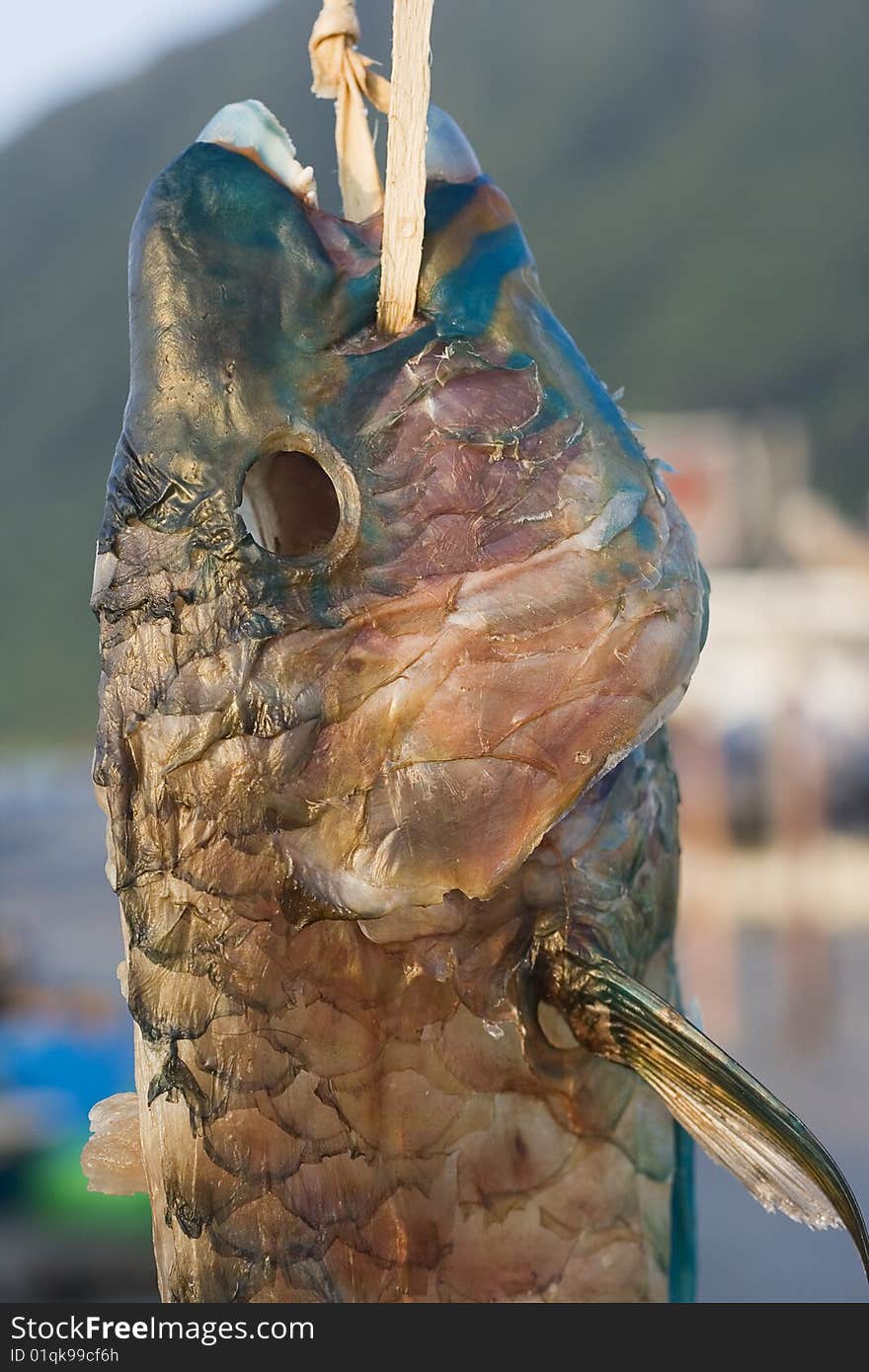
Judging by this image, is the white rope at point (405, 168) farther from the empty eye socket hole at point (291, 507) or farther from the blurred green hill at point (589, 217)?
the blurred green hill at point (589, 217)

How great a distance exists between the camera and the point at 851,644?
1145 centimetres

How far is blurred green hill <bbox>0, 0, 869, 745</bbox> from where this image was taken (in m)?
46.5

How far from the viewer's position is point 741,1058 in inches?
316

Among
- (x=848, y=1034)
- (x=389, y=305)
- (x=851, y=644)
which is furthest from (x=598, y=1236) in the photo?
(x=851, y=644)

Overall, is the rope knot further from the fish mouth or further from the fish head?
the fish head

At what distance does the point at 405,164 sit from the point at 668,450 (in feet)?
21.1

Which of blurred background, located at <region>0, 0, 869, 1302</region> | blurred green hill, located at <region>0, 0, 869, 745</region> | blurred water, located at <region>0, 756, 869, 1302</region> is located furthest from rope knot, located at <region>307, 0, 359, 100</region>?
blurred green hill, located at <region>0, 0, 869, 745</region>

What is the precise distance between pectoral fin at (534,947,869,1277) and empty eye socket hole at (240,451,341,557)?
0.43 meters

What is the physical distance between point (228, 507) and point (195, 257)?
0.20 m

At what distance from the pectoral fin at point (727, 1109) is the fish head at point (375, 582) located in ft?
0.49

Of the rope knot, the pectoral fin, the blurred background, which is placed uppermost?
the blurred background

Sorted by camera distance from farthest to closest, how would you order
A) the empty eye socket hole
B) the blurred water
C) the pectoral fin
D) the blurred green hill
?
the blurred green hill
the blurred water
the empty eye socket hole
the pectoral fin

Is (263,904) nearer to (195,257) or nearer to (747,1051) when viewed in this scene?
(195,257)

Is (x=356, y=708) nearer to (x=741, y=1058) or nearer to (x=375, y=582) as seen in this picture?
(x=375, y=582)
